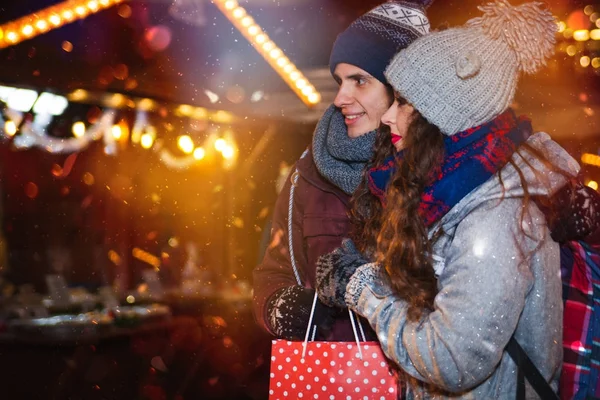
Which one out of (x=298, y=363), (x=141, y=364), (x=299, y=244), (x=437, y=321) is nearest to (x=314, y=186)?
(x=299, y=244)

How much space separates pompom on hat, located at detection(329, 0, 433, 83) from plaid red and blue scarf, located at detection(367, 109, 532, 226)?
0.96m

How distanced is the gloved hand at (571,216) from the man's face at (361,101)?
100 centimetres

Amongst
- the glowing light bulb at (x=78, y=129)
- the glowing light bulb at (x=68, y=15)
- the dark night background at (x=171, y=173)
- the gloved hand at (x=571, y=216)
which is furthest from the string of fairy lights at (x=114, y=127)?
the gloved hand at (x=571, y=216)

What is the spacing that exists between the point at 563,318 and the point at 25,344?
7.38 meters

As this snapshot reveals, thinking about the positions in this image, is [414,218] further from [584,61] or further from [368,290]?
[584,61]

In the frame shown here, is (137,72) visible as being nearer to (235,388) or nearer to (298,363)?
(235,388)

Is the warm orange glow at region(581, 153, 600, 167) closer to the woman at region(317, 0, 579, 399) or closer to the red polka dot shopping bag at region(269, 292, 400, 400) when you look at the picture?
the woman at region(317, 0, 579, 399)

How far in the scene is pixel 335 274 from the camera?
198 cm

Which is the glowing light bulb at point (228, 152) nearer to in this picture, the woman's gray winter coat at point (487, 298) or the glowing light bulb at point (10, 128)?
the glowing light bulb at point (10, 128)

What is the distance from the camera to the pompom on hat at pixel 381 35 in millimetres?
2746

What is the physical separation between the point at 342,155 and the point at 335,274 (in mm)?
746

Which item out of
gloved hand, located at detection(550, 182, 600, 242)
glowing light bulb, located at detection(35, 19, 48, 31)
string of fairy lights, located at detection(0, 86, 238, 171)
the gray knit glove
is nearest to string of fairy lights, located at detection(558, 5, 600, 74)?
string of fairy lights, located at detection(0, 86, 238, 171)

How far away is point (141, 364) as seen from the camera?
7.38m

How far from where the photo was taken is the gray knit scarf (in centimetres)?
257
